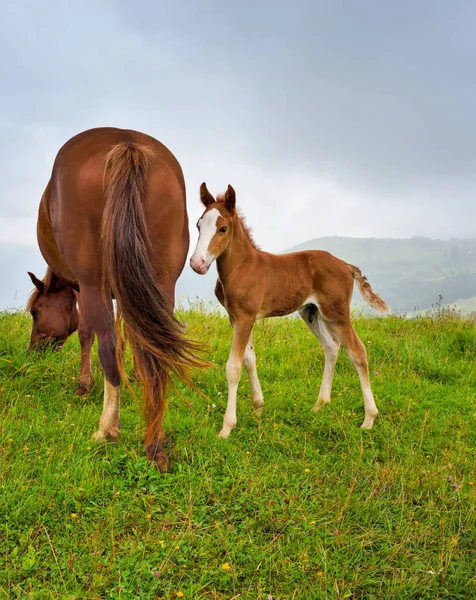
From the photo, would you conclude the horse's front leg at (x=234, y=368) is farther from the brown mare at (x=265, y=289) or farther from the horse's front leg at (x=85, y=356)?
the horse's front leg at (x=85, y=356)

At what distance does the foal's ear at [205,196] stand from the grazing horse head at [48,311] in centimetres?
275

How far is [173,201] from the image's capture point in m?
4.06

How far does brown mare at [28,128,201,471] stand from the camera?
12.0 feet

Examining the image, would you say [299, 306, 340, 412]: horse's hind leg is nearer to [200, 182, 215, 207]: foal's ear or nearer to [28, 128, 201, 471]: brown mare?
[200, 182, 215, 207]: foal's ear

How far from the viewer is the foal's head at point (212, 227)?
4.36 meters

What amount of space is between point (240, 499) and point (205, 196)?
9.05 feet

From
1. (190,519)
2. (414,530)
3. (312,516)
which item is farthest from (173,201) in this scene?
(414,530)

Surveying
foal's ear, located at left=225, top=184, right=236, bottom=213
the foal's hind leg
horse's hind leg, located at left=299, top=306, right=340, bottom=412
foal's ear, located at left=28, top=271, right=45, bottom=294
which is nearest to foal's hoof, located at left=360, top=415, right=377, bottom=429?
the foal's hind leg

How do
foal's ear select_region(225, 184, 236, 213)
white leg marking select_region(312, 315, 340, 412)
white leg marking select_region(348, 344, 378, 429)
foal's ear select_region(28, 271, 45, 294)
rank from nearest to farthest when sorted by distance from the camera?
foal's ear select_region(225, 184, 236, 213) < white leg marking select_region(348, 344, 378, 429) < white leg marking select_region(312, 315, 340, 412) < foal's ear select_region(28, 271, 45, 294)

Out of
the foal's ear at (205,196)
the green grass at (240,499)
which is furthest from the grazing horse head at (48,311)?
the foal's ear at (205,196)

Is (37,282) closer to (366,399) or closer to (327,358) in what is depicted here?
(327,358)

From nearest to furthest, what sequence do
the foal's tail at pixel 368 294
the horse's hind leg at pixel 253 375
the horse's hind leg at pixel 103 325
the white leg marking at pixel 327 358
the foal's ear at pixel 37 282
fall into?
the horse's hind leg at pixel 103 325
the horse's hind leg at pixel 253 375
the white leg marking at pixel 327 358
the foal's tail at pixel 368 294
the foal's ear at pixel 37 282

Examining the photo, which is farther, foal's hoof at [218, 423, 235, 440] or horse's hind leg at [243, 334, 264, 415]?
horse's hind leg at [243, 334, 264, 415]

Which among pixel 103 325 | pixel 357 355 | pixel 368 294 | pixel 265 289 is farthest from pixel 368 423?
pixel 103 325
